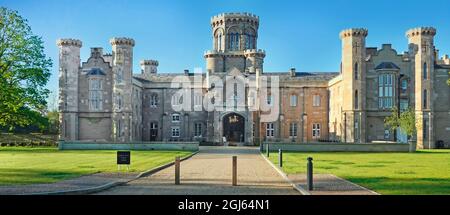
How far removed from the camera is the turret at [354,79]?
179 ft

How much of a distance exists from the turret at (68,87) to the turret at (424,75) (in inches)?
1556

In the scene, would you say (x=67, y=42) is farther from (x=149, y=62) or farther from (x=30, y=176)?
(x=30, y=176)

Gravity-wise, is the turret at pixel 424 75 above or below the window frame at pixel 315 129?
above

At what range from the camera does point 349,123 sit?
2152 inches

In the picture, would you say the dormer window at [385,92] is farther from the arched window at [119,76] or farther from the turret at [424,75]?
the arched window at [119,76]

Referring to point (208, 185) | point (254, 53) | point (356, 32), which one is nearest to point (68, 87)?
point (254, 53)

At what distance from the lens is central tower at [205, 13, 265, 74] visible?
71188mm

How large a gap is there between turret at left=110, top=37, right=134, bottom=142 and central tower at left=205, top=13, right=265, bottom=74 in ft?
55.6

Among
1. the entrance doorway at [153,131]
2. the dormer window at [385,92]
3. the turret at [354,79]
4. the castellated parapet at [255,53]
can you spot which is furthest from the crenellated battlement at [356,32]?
the entrance doorway at [153,131]

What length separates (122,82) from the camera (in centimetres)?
5756

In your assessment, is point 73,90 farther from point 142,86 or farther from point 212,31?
point 212,31

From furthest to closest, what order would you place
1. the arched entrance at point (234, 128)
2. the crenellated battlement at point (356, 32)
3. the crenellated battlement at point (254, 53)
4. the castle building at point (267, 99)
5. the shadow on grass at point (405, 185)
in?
the crenellated battlement at point (254, 53) < the arched entrance at point (234, 128) < the castle building at point (267, 99) < the crenellated battlement at point (356, 32) < the shadow on grass at point (405, 185)

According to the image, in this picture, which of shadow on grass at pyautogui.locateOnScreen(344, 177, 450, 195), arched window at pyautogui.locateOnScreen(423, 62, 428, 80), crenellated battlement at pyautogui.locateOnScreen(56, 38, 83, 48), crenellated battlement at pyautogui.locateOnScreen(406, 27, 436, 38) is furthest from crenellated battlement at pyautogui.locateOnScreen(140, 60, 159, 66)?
shadow on grass at pyautogui.locateOnScreen(344, 177, 450, 195)

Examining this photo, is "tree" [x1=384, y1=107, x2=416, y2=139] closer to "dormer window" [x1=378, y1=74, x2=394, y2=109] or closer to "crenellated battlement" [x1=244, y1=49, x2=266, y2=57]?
"dormer window" [x1=378, y1=74, x2=394, y2=109]
